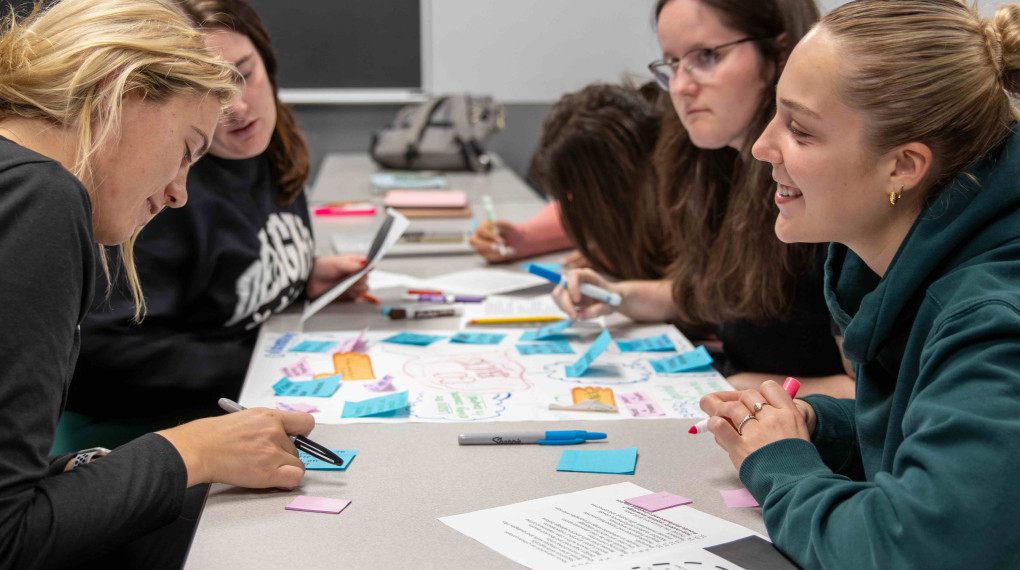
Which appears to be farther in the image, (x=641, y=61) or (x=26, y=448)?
(x=641, y=61)

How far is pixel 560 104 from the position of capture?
2.00 meters

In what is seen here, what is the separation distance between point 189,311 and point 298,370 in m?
0.31

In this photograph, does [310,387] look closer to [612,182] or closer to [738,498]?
[738,498]

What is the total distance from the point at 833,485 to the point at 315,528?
1.69 feet

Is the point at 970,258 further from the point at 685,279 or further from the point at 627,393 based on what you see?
the point at 685,279

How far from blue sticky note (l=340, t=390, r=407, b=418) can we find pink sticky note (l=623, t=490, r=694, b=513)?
1.26 ft

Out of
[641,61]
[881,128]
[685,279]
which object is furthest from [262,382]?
[641,61]

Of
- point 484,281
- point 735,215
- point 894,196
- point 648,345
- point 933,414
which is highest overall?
point 894,196

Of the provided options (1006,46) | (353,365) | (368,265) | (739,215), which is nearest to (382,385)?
(353,365)

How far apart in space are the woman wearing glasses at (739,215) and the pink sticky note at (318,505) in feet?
2.52

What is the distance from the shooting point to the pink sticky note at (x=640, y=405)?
1185mm

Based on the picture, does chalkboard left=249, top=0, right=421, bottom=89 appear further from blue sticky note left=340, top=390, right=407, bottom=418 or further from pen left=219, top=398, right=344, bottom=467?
pen left=219, top=398, right=344, bottom=467

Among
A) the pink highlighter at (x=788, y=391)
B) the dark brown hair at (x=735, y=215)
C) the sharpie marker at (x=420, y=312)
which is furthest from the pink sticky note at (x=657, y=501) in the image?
the sharpie marker at (x=420, y=312)

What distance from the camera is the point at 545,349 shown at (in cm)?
146
